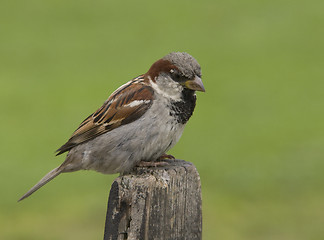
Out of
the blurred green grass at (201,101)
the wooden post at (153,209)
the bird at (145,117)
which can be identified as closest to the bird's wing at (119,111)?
the bird at (145,117)

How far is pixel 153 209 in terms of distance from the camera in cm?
288

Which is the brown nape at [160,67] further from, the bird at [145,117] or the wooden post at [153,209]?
the wooden post at [153,209]

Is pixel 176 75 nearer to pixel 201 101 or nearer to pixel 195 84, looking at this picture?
pixel 195 84

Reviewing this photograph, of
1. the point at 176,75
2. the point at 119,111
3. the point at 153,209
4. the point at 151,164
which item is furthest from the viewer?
the point at 119,111

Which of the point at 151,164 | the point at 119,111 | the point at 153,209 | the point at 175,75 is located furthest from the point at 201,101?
the point at 153,209

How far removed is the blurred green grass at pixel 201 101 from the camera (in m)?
7.14

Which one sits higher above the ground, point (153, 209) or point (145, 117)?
point (145, 117)

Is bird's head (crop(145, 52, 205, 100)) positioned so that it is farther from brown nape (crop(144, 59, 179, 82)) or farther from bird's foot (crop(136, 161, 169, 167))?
bird's foot (crop(136, 161, 169, 167))

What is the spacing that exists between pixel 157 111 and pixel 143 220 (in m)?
1.04

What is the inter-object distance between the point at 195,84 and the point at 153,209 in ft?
3.16

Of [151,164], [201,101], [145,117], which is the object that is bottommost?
[151,164]

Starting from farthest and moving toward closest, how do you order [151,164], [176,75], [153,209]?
[176,75] < [151,164] < [153,209]

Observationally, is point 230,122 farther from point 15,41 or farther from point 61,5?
point 61,5

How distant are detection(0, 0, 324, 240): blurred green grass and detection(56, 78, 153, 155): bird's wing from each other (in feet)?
9.49
